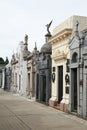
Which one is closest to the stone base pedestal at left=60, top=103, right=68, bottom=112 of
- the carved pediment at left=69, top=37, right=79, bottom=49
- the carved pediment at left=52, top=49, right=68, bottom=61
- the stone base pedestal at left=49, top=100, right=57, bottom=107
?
the stone base pedestal at left=49, top=100, right=57, bottom=107

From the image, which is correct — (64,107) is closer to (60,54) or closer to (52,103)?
(52,103)

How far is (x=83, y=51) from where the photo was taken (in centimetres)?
1683

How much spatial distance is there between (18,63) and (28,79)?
753 cm

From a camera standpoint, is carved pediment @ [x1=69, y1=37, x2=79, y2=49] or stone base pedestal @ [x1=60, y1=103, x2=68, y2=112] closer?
carved pediment @ [x1=69, y1=37, x2=79, y2=49]

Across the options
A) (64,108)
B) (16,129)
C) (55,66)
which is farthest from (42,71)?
(16,129)

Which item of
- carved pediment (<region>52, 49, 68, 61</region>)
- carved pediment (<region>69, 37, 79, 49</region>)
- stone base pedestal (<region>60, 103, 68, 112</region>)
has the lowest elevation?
stone base pedestal (<region>60, 103, 68, 112</region>)

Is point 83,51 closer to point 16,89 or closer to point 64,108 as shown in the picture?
point 64,108

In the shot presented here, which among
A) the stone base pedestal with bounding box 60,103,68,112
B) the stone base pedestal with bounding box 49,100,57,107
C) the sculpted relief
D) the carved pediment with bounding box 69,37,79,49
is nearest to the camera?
the carved pediment with bounding box 69,37,79,49

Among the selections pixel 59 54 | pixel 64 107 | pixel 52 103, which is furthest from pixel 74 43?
pixel 52 103

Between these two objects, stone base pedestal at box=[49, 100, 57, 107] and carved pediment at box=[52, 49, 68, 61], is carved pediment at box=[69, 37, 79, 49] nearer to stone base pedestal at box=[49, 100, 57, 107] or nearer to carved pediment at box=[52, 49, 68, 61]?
carved pediment at box=[52, 49, 68, 61]

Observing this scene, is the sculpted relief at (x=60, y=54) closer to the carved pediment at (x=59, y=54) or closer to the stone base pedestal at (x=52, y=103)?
the carved pediment at (x=59, y=54)

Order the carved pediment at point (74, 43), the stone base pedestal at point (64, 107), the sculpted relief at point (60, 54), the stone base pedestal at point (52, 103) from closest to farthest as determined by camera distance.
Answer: the carved pediment at point (74, 43), the stone base pedestal at point (64, 107), the sculpted relief at point (60, 54), the stone base pedestal at point (52, 103)

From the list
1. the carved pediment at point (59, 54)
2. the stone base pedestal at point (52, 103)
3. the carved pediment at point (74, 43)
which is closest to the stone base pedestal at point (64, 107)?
the stone base pedestal at point (52, 103)

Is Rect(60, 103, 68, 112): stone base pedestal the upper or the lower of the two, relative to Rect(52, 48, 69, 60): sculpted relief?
lower
